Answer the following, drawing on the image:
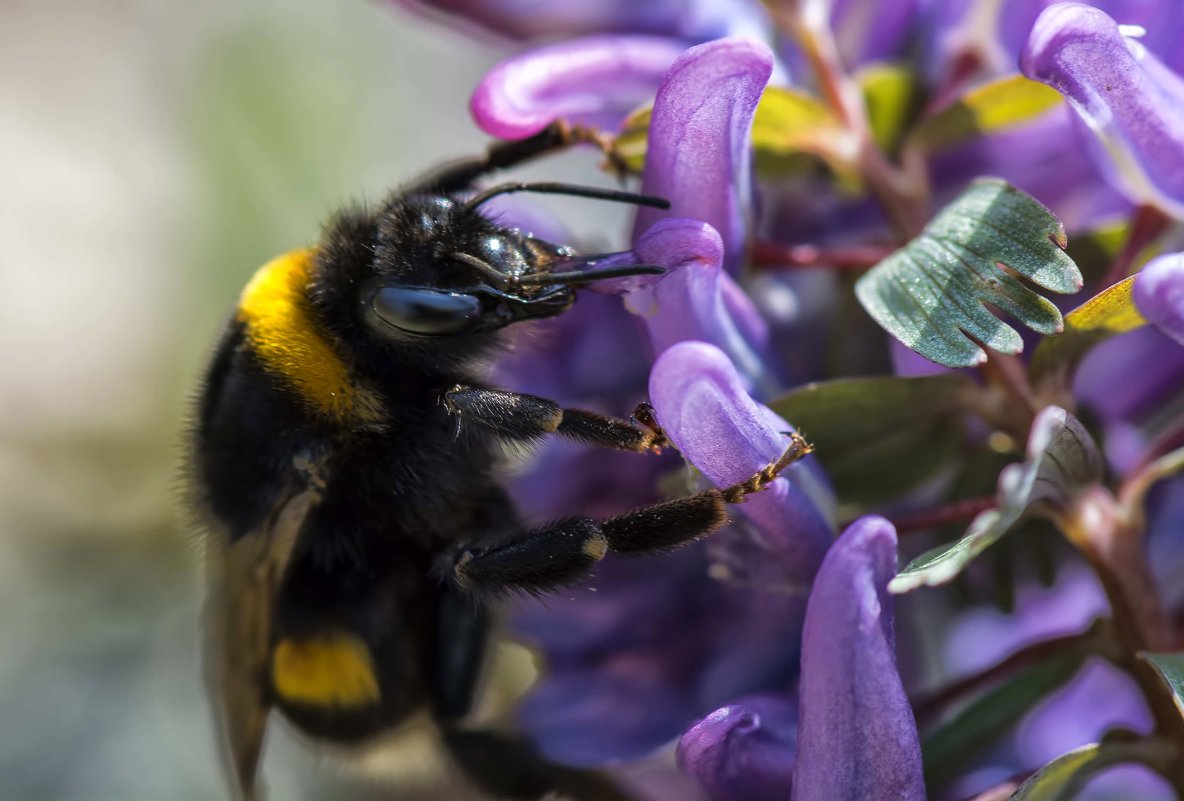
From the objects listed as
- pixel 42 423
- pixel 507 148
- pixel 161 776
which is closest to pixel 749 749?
pixel 507 148

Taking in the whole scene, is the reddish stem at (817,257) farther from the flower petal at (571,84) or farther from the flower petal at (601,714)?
the flower petal at (601,714)

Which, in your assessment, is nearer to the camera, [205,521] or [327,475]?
[327,475]

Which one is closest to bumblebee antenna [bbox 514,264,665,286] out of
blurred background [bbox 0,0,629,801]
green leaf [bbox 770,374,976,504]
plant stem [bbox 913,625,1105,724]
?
green leaf [bbox 770,374,976,504]

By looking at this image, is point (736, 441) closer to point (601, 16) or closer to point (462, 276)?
point (462, 276)

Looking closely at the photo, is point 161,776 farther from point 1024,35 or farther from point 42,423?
point 1024,35

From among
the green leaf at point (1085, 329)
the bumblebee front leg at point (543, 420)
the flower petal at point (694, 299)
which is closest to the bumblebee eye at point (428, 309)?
the bumblebee front leg at point (543, 420)
